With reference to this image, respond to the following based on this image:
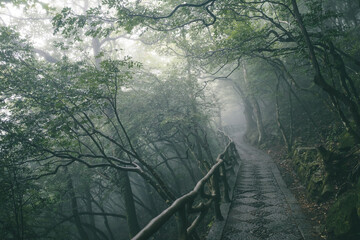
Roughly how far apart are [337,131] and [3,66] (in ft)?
45.1

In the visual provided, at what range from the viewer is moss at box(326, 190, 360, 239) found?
3.34 metres

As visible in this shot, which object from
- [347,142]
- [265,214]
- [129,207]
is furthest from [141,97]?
[347,142]

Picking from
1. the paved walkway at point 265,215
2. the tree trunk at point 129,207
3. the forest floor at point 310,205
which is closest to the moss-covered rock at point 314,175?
the forest floor at point 310,205

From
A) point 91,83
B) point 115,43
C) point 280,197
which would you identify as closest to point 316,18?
point 280,197

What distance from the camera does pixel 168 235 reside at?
12445 millimetres

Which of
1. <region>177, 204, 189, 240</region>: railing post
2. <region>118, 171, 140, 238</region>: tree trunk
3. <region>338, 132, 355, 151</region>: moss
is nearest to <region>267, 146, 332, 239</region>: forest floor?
<region>338, 132, 355, 151</region>: moss

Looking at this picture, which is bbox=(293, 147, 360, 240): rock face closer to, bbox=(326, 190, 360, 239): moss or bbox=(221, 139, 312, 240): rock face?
bbox=(326, 190, 360, 239): moss

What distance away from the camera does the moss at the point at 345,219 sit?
3.34m

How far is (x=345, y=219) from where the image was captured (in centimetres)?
348

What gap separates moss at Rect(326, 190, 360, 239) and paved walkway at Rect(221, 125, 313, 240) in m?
0.48

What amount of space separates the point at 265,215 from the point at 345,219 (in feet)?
6.03

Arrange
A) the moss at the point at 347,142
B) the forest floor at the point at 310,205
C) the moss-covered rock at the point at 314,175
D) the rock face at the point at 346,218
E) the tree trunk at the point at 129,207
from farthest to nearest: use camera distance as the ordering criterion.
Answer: the tree trunk at the point at 129,207 < the moss at the point at 347,142 < the moss-covered rock at the point at 314,175 < the forest floor at the point at 310,205 < the rock face at the point at 346,218

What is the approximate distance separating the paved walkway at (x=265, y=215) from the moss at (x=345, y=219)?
1.59ft

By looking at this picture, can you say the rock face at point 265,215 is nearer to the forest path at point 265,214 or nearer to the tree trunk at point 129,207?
the forest path at point 265,214
